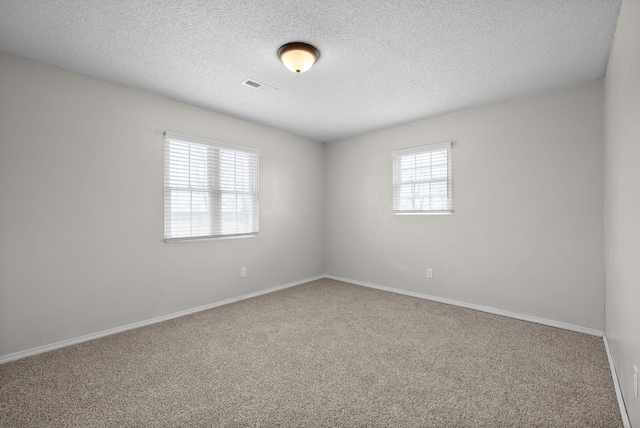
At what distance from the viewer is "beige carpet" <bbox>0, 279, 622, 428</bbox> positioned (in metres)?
1.71

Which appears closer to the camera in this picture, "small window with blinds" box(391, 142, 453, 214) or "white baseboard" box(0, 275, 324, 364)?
"white baseboard" box(0, 275, 324, 364)

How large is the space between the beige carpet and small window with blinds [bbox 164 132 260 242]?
3.69 feet

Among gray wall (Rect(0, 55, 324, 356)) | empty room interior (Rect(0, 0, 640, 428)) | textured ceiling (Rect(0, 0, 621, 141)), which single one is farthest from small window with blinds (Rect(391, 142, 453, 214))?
gray wall (Rect(0, 55, 324, 356))

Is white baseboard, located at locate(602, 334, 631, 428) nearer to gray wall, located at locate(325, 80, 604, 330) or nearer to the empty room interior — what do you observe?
the empty room interior

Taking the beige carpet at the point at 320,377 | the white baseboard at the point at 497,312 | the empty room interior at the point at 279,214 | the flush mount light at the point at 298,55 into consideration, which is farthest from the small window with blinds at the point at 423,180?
the flush mount light at the point at 298,55

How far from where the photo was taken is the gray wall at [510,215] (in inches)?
115

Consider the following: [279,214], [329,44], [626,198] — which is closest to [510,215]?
[626,198]

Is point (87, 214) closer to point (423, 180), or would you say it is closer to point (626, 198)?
point (423, 180)

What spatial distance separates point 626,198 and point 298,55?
2335 mm

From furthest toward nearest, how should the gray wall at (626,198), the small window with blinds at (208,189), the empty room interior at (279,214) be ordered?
the small window with blinds at (208,189) → the empty room interior at (279,214) → the gray wall at (626,198)

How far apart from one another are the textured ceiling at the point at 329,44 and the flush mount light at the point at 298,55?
0.06 meters

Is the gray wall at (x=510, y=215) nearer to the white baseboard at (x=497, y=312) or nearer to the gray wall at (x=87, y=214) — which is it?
the white baseboard at (x=497, y=312)

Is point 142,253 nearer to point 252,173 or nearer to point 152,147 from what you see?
point 152,147

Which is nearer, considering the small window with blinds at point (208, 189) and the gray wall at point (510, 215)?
the gray wall at point (510, 215)
